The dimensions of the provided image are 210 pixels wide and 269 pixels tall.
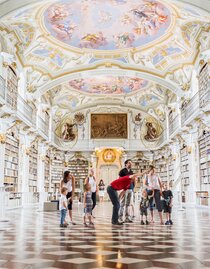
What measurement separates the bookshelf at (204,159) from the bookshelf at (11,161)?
8.96 metres

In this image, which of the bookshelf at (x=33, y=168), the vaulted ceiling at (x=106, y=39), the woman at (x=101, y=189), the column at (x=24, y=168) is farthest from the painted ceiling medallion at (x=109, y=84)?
the woman at (x=101, y=189)

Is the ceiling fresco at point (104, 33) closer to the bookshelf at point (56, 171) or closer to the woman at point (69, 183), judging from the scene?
the woman at point (69, 183)

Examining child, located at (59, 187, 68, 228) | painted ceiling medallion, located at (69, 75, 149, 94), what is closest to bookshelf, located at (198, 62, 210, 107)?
painted ceiling medallion, located at (69, 75, 149, 94)

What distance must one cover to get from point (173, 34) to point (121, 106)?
43.3 ft

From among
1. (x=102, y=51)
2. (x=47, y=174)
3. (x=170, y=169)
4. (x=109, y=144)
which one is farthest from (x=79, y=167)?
(x=102, y=51)

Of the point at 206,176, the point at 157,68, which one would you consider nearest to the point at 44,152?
the point at 157,68

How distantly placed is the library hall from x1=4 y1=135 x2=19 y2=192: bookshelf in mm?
72

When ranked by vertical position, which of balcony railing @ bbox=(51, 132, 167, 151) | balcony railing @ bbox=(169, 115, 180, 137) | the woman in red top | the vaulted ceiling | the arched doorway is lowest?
the woman in red top

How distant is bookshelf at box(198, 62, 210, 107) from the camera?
50.1ft

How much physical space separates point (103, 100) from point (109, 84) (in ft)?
12.3

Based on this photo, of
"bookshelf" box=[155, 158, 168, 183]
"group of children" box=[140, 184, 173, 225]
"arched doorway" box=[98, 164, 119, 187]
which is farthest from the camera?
"arched doorway" box=[98, 164, 119, 187]

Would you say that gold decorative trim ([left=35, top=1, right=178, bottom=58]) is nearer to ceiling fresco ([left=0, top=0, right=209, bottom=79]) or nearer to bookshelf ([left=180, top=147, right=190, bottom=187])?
ceiling fresco ([left=0, top=0, right=209, bottom=79])

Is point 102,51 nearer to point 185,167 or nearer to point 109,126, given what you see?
point 185,167

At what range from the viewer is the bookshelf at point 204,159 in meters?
15.8
